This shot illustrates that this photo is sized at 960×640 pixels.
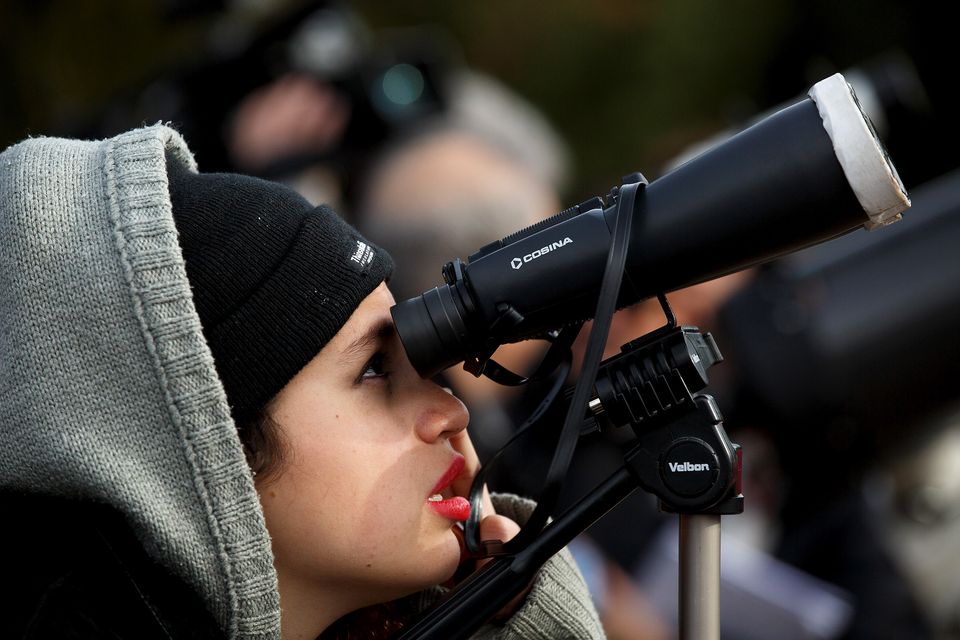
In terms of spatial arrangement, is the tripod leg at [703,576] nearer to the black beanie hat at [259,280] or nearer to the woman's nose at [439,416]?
the woman's nose at [439,416]

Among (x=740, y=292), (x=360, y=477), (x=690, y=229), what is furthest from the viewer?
(x=740, y=292)

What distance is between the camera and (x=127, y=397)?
134 cm

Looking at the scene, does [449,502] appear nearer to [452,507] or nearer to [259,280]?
[452,507]

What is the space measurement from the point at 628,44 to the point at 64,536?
4.78m

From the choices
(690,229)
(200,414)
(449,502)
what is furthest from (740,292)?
(200,414)

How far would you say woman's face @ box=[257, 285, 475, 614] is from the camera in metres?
1.42

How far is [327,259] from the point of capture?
1.47 meters

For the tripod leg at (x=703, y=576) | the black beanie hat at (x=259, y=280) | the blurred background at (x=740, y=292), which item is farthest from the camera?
the blurred background at (x=740, y=292)

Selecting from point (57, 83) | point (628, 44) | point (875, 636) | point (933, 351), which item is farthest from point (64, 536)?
point (628, 44)

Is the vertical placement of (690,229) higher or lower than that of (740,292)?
higher

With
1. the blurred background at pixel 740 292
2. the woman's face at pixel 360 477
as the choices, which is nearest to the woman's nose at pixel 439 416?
the woman's face at pixel 360 477

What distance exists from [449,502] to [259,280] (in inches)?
15.7

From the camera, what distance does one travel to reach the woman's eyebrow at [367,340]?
1.46 m

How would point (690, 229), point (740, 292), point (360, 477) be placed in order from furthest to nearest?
point (740, 292), point (360, 477), point (690, 229)
